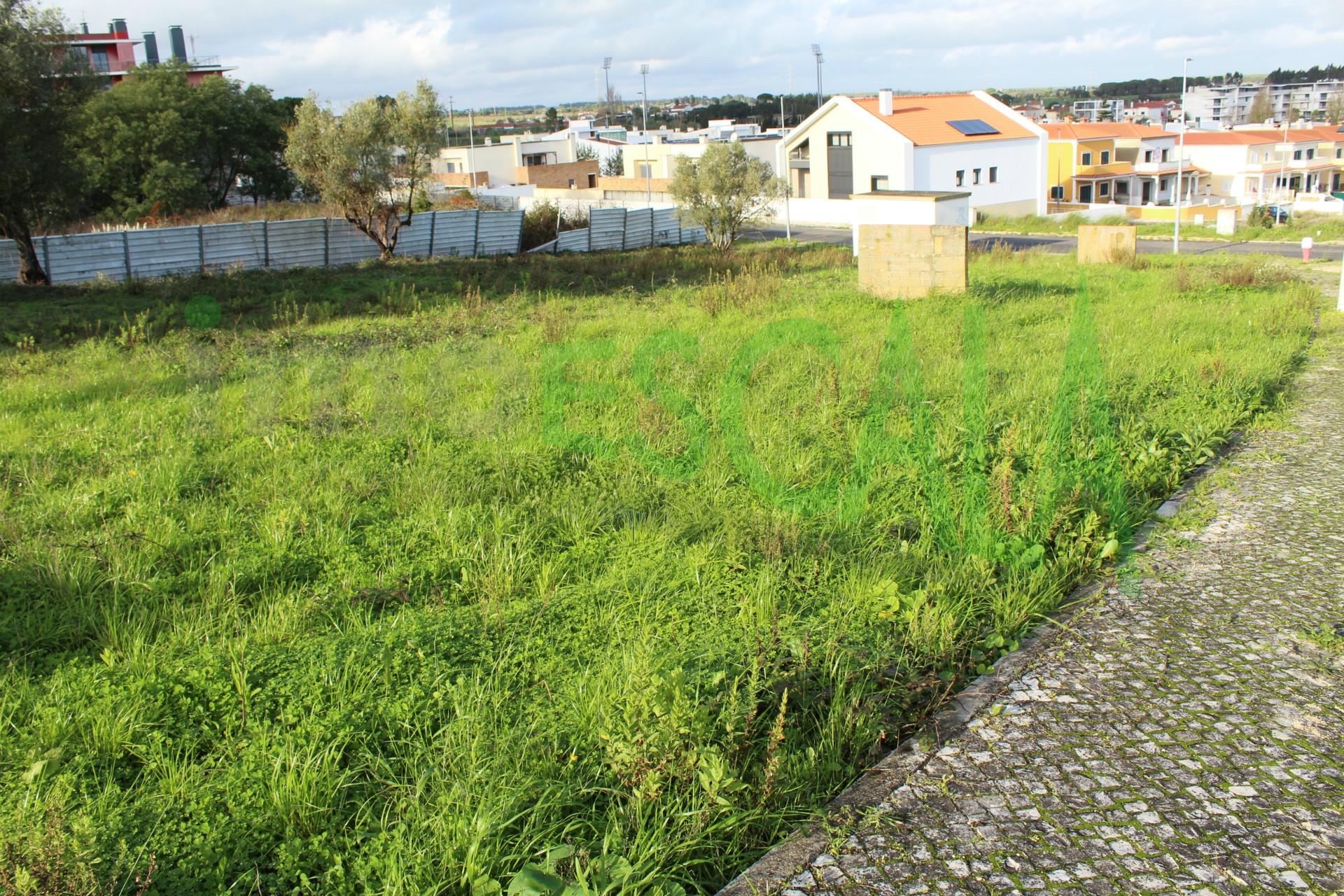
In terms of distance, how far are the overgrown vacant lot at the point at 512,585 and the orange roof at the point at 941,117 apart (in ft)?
133

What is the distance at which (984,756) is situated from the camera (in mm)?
3436

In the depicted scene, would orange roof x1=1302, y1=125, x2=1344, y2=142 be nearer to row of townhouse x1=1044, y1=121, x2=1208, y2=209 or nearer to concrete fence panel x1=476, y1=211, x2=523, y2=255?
row of townhouse x1=1044, y1=121, x2=1208, y2=209

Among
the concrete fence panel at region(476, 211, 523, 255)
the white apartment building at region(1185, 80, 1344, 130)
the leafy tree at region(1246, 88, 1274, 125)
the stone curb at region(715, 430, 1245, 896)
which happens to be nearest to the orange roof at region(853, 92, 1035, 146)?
the concrete fence panel at region(476, 211, 523, 255)

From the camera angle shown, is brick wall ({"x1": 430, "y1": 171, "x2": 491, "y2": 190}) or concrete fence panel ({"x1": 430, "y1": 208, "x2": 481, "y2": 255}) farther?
brick wall ({"x1": 430, "y1": 171, "x2": 491, "y2": 190})

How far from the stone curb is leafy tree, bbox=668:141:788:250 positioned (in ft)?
73.9

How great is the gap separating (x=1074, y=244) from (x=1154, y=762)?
3125 cm

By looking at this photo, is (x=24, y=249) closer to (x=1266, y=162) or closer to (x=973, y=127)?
(x=973, y=127)

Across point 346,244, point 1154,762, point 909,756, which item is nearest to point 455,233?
point 346,244

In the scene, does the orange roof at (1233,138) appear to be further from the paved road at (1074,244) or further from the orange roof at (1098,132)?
the paved road at (1074,244)

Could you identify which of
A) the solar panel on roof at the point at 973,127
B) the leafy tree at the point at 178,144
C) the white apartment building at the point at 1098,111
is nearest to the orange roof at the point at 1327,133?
the white apartment building at the point at 1098,111

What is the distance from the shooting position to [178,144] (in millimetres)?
35969

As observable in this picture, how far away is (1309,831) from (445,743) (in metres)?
2.81

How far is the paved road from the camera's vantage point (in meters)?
26.1

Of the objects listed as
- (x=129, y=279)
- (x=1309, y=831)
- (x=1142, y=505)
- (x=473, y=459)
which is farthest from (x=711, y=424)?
(x=129, y=279)
